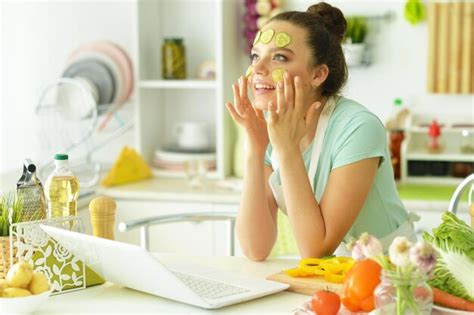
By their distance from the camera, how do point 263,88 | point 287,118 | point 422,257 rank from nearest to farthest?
point 422,257 < point 287,118 < point 263,88

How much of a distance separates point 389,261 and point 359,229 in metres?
0.73

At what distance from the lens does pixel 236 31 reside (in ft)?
13.3

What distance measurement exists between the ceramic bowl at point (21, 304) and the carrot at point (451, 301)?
0.77 m

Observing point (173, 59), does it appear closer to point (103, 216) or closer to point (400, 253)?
point (103, 216)

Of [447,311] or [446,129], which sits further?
[446,129]

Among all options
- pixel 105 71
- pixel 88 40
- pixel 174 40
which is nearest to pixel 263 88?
pixel 174 40

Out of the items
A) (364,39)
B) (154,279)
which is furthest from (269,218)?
(364,39)

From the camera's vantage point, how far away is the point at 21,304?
6.06 ft

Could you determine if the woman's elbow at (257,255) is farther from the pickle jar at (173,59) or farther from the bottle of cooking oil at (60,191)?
the pickle jar at (173,59)

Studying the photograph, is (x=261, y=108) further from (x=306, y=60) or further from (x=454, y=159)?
(x=454, y=159)

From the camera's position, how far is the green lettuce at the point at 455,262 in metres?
1.81

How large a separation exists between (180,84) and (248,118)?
155cm

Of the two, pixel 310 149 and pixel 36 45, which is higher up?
pixel 36 45

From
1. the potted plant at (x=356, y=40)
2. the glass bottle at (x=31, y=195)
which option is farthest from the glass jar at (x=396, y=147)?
the glass bottle at (x=31, y=195)
